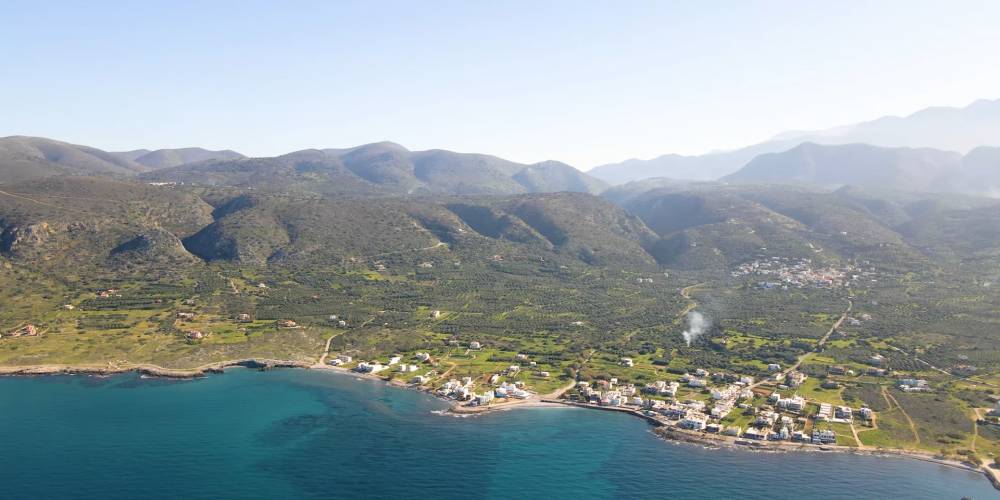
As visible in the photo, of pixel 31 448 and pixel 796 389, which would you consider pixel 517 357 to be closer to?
pixel 796 389

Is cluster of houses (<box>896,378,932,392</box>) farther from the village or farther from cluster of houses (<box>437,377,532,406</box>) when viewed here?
cluster of houses (<box>437,377,532,406</box>)

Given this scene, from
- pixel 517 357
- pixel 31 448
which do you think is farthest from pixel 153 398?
pixel 517 357

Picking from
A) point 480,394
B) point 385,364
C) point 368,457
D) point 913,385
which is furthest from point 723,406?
point 385,364

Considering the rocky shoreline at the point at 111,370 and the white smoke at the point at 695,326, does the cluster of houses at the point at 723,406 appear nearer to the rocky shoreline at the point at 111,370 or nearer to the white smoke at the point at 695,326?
the white smoke at the point at 695,326

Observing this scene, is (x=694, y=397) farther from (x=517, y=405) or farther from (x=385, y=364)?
(x=385, y=364)

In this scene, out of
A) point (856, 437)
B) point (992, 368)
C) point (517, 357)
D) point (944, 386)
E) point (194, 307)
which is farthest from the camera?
point (194, 307)

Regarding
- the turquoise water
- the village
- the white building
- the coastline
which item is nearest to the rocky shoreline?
the coastline

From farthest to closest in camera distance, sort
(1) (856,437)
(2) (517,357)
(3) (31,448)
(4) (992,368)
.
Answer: (2) (517,357) < (4) (992,368) < (1) (856,437) < (3) (31,448)
